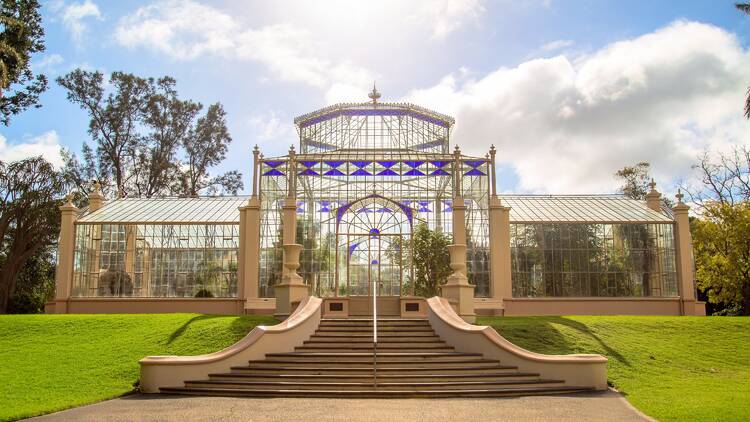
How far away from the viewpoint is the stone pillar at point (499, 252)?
29109mm

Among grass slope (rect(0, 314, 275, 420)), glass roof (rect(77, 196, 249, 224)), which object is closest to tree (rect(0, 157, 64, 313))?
glass roof (rect(77, 196, 249, 224))

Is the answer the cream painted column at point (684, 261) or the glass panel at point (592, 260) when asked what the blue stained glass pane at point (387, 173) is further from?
the cream painted column at point (684, 261)

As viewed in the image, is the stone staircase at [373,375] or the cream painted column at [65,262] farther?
the cream painted column at [65,262]

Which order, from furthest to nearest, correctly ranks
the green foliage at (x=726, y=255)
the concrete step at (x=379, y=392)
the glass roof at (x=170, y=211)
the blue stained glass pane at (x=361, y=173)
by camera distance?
1. the green foliage at (x=726, y=255)
2. the glass roof at (x=170, y=211)
3. the blue stained glass pane at (x=361, y=173)
4. the concrete step at (x=379, y=392)

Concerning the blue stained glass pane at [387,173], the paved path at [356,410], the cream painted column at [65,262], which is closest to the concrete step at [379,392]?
the paved path at [356,410]

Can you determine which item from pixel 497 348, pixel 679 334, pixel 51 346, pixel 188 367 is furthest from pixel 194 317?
pixel 679 334

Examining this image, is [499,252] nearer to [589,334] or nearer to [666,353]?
[589,334]

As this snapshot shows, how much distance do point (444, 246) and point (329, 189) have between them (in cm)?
573

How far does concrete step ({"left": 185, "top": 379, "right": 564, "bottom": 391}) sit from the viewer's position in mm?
14828

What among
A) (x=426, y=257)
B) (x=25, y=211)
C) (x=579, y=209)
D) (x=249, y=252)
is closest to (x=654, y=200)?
(x=579, y=209)

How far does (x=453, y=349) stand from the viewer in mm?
17953

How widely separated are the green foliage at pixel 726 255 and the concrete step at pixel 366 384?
22.4 meters

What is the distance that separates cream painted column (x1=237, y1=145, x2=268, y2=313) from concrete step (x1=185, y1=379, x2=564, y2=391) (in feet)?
44.6

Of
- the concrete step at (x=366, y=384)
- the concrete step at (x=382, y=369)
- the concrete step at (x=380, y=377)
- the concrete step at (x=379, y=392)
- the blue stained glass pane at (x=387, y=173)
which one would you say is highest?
the blue stained glass pane at (x=387, y=173)
